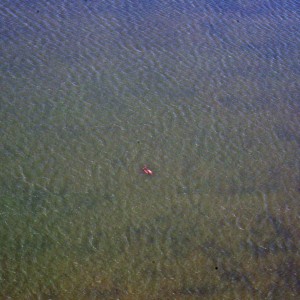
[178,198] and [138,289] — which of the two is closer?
[138,289]

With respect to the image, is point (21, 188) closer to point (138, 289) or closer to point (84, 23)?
point (138, 289)

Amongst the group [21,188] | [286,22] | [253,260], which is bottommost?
[21,188]

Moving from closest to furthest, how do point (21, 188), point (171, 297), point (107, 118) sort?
point (171, 297) < point (21, 188) < point (107, 118)

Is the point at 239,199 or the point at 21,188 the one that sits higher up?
the point at 239,199

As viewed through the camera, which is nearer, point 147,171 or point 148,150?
point 147,171

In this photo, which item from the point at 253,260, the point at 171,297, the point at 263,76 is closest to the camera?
the point at 171,297

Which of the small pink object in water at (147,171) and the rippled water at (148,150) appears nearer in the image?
the rippled water at (148,150)

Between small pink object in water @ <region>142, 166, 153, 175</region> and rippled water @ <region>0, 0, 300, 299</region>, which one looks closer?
rippled water @ <region>0, 0, 300, 299</region>

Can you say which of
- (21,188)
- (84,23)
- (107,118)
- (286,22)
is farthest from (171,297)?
(286,22)
